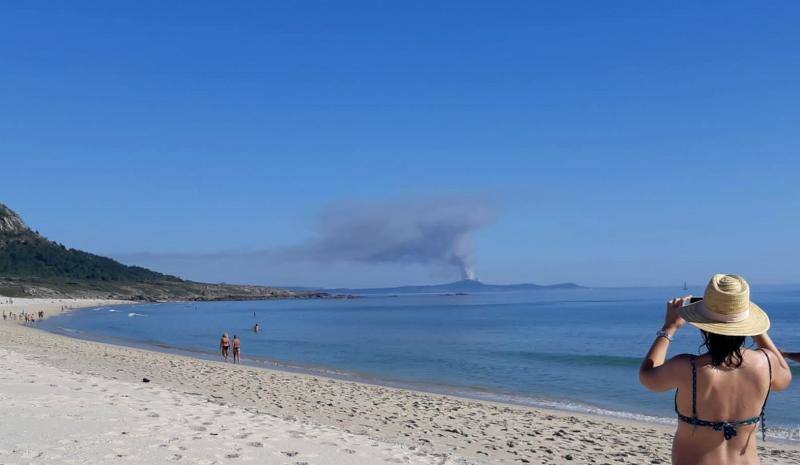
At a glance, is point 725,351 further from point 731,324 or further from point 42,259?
point 42,259

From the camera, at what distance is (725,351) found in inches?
123

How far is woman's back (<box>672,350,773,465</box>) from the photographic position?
3113mm

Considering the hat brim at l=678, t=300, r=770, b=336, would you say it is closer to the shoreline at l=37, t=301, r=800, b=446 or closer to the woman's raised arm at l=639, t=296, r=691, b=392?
the woman's raised arm at l=639, t=296, r=691, b=392

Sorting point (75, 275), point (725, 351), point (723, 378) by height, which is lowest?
point (723, 378)

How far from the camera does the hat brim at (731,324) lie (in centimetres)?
304

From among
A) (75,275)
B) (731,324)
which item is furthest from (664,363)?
(75,275)

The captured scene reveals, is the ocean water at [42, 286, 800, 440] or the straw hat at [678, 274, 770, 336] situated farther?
the ocean water at [42, 286, 800, 440]

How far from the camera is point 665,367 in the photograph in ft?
10.4

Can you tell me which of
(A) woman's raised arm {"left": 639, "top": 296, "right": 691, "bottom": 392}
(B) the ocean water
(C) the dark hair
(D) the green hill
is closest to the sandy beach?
(B) the ocean water

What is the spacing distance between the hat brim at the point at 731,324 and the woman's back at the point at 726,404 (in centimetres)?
15

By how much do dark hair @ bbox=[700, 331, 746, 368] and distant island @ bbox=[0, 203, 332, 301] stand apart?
128 m

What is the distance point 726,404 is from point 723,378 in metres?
0.13

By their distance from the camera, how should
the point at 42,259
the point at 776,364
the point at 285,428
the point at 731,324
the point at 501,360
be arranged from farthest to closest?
the point at 42,259 → the point at 501,360 → the point at 285,428 → the point at 776,364 → the point at 731,324

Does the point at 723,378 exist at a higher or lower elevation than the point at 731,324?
lower
